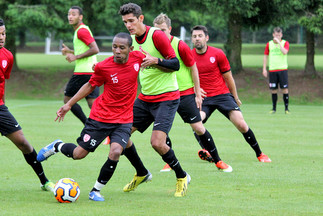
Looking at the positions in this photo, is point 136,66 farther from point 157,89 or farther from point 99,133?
point 99,133

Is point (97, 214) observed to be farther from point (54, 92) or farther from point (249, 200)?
point (54, 92)

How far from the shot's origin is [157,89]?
755 cm

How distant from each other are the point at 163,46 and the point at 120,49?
726 mm

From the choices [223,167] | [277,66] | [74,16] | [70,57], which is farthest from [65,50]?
[277,66]

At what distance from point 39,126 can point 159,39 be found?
26.9 ft

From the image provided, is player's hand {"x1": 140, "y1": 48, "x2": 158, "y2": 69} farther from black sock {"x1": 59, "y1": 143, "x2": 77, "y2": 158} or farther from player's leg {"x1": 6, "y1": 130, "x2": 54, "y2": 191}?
player's leg {"x1": 6, "y1": 130, "x2": 54, "y2": 191}

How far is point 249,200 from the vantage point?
675 centimetres

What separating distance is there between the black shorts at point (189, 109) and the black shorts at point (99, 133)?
6.13ft

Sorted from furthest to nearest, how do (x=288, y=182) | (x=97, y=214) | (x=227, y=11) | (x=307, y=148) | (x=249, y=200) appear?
(x=227, y=11) → (x=307, y=148) → (x=288, y=182) → (x=249, y=200) → (x=97, y=214)

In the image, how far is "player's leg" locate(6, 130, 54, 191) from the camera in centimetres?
703

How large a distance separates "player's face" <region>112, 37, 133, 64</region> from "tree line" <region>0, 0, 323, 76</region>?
17.2m

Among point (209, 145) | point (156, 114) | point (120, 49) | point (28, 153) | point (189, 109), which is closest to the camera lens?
point (120, 49)

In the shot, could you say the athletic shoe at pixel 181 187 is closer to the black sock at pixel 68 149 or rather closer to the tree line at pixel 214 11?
the black sock at pixel 68 149

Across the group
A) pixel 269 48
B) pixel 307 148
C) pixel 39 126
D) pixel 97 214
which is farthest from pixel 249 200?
pixel 269 48
